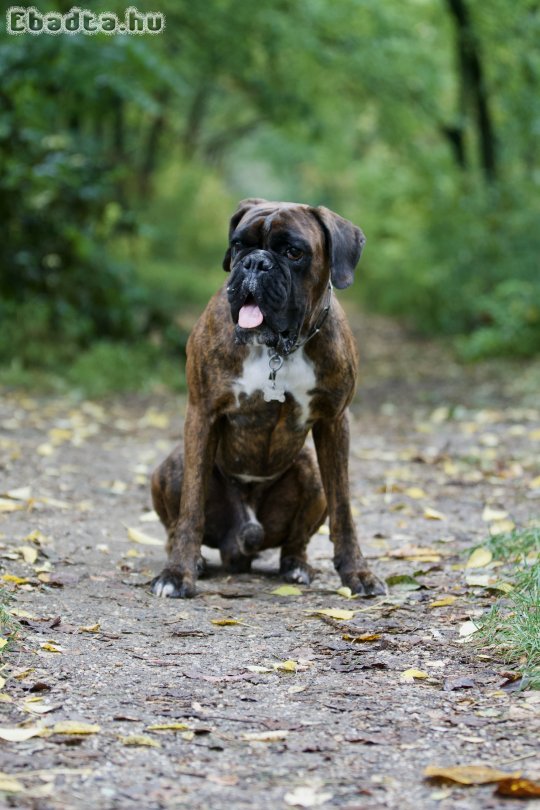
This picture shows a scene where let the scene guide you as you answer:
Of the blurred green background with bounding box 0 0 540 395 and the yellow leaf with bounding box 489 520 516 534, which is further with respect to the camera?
the blurred green background with bounding box 0 0 540 395

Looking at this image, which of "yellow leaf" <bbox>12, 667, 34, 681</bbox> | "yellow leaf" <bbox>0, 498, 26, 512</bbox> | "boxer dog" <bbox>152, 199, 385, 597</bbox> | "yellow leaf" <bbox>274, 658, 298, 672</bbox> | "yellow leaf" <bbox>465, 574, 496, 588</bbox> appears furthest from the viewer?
"yellow leaf" <bbox>0, 498, 26, 512</bbox>

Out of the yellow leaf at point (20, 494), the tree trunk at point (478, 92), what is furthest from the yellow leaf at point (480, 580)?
the tree trunk at point (478, 92)

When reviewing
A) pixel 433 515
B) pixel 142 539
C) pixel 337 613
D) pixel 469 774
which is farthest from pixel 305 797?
pixel 433 515

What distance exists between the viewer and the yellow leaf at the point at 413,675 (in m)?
3.74

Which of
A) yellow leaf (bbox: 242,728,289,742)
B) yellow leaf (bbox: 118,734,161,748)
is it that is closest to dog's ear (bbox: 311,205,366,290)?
yellow leaf (bbox: 242,728,289,742)

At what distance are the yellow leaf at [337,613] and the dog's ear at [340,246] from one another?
1.28m

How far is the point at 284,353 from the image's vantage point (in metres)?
4.71

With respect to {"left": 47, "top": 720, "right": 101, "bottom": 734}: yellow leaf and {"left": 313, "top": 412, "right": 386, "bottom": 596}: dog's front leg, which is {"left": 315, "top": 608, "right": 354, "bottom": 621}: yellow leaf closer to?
{"left": 313, "top": 412, "right": 386, "bottom": 596}: dog's front leg

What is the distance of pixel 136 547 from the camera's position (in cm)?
592

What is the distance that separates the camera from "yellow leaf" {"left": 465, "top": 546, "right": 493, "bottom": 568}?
17.3ft

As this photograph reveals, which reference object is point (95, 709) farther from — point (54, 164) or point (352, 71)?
point (352, 71)

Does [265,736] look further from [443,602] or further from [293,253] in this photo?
[293,253]

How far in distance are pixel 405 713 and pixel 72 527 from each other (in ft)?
9.83

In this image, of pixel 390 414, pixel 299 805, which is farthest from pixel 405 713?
pixel 390 414
